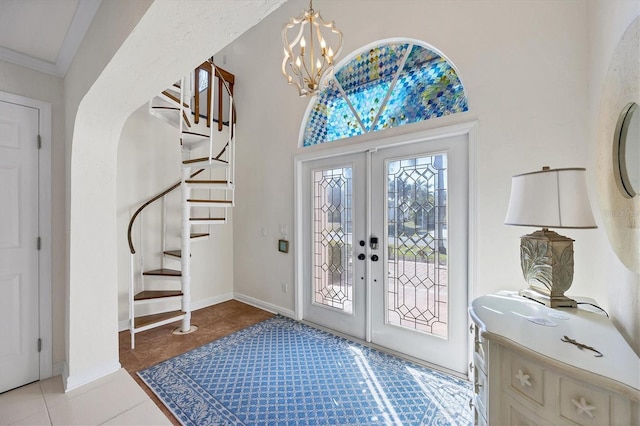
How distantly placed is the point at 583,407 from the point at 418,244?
1669 millimetres

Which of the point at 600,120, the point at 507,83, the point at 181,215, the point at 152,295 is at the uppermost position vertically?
the point at 507,83

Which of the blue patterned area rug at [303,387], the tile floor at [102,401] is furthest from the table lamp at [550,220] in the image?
the tile floor at [102,401]

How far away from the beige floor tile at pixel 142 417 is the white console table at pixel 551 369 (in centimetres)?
202

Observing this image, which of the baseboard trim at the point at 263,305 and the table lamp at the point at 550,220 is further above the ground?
the table lamp at the point at 550,220

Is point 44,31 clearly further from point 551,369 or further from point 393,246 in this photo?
point 551,369

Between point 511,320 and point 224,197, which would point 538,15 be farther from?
point 224,197

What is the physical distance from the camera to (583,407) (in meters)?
0.85

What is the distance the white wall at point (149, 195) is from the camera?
321cm

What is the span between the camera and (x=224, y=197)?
4.14 meters

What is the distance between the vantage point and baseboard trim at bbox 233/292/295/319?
3.51 metres

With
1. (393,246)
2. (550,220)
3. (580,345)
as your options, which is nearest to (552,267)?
(550,220)

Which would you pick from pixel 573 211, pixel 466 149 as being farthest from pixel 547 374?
pixel 466 149

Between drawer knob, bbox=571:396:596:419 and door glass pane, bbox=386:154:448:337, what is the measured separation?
4.87 feet

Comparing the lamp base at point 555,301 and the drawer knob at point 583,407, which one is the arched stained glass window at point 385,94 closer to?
the lamp base at point 555,301
